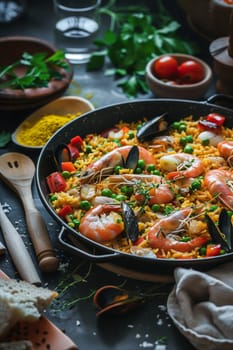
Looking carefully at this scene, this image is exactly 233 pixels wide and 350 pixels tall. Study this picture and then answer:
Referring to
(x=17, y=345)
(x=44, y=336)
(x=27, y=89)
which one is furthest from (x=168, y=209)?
(x=27, y=89)

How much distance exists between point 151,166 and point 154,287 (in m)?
0.53

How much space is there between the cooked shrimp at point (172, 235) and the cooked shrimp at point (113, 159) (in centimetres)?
35

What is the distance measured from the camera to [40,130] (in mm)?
2814

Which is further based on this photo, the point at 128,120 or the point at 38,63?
the point at 38,63

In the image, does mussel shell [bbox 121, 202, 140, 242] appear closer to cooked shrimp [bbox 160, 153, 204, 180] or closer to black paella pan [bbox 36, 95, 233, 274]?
black paella pan [bbox 36, 95, 233, 274]

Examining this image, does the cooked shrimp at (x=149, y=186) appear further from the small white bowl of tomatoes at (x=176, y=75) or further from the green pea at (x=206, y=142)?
the small white bowl of tomatoes at (x=176, y=75)

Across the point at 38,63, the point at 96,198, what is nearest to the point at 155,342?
the point at 96,198

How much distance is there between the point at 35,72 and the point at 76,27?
0.54 m

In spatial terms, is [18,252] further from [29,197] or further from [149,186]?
[149,186]

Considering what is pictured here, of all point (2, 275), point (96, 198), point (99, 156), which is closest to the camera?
point (2, 275)

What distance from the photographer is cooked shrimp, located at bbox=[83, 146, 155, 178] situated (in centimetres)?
252

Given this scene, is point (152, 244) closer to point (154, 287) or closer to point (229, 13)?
point (154, 287)

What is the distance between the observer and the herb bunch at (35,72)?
2959 millimetres

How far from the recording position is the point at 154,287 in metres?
2.18
